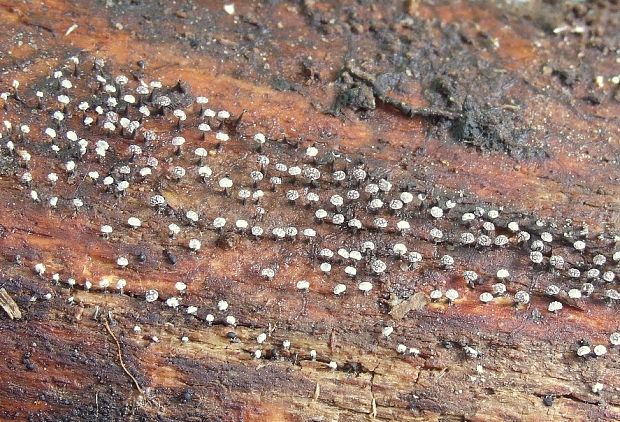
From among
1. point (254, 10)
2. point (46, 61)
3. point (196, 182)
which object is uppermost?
point (254, 10)

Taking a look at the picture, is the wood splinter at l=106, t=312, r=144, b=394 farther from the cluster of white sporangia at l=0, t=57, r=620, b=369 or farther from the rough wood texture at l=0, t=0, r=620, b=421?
the cluster of white sporangia at l=0, t=57, r=620, b=369

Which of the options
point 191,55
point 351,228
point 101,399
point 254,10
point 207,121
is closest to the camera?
point 101,399

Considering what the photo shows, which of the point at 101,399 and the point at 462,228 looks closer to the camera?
the point at 101,399

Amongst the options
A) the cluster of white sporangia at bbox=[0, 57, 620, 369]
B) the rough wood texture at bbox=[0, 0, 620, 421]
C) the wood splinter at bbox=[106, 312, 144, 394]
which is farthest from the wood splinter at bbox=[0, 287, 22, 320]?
the wood splinter at bbox=[106, 312, 144, 394]

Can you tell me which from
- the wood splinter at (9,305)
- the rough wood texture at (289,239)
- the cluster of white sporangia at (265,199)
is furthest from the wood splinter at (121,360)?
the wood splinter at (9,305)

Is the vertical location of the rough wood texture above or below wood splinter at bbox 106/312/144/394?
above

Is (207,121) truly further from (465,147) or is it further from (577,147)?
(577,147)

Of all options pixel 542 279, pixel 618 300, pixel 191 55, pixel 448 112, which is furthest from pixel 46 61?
pixel 618 300
